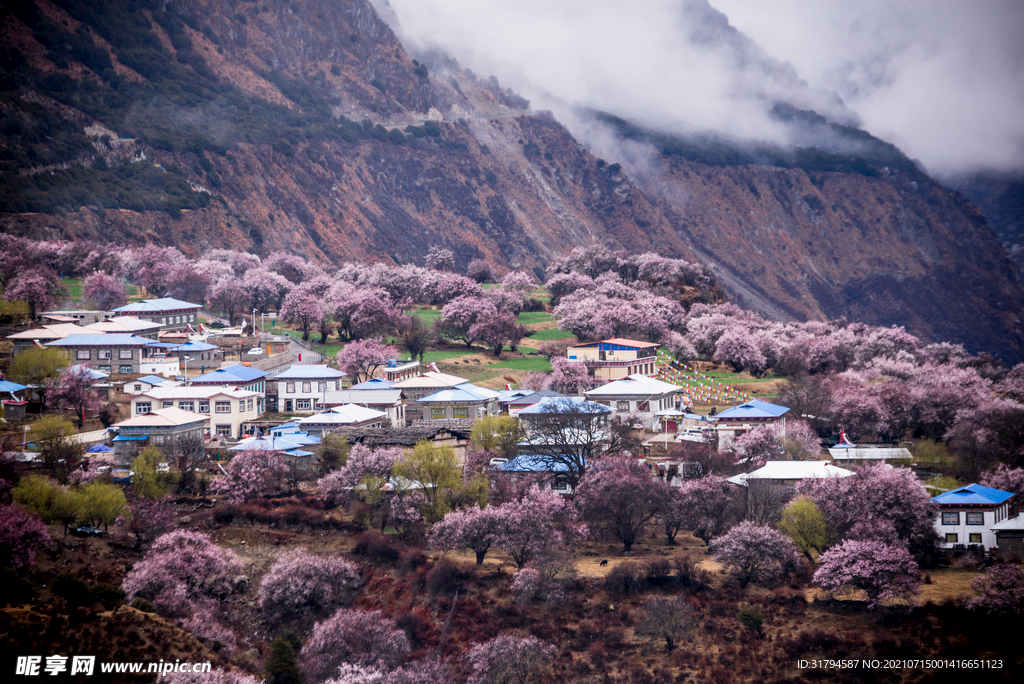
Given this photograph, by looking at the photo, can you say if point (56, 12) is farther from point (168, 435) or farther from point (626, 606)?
point (626, 606)

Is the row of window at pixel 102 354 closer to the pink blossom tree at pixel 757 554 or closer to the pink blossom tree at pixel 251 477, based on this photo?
the pink blossom tree at pixel 251 477

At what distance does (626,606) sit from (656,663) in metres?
2.71

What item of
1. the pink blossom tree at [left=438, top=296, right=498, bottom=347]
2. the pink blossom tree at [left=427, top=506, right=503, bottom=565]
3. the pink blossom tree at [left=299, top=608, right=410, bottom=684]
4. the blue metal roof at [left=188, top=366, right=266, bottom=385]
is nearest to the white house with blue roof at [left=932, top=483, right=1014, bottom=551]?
the pink blossom tree at [left=427, top=506, right=503, bottom=565]

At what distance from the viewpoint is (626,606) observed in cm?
3834

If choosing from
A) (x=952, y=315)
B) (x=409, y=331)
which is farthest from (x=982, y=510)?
(x=952, y=315)

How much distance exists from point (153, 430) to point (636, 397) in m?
24.7

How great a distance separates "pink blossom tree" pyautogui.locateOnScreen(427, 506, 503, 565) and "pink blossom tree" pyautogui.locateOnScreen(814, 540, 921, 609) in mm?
11906

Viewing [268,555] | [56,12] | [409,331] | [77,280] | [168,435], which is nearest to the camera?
[268,555]

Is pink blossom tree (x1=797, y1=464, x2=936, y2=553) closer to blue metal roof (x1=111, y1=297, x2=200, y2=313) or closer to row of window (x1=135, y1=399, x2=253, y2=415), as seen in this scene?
row of window (x1=135, y1=399, x2=253, y2=415)

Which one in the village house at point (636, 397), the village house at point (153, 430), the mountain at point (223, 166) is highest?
the mountain at point (223, 166)

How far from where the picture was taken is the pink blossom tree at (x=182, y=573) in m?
35.9

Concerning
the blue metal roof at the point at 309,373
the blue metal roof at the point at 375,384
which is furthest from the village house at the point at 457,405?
the blue metal roof at the point at 309,373

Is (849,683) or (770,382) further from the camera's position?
(770,382)

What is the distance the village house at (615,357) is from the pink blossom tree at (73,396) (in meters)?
28.7
